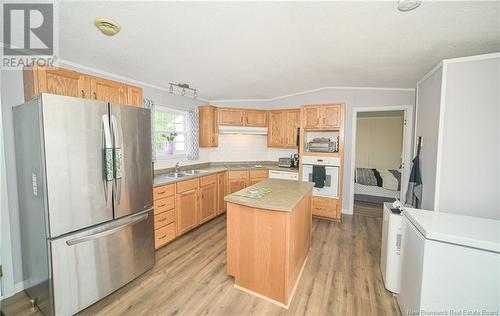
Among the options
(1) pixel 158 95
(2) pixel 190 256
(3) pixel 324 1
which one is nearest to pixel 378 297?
Answer: (2) pixel 190 256

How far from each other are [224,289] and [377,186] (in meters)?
4.57

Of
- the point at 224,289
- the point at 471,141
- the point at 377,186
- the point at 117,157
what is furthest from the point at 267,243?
the point at 377,186

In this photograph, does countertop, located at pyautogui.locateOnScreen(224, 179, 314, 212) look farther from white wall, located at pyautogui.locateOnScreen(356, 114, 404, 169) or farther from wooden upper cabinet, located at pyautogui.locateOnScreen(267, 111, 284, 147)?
white wall, located at pyautogui.locateOnScreen(356, 114, 404, 169)

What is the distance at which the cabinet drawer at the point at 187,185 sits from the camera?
9.73ft

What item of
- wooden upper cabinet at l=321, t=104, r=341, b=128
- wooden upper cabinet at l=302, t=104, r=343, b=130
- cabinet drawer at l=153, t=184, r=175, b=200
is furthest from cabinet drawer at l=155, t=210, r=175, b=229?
wooden upper cabinet at l=321, t=104, r=341, b=128

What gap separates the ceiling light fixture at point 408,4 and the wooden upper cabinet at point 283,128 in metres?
2.88

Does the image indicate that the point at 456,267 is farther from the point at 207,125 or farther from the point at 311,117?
the point at 207,125

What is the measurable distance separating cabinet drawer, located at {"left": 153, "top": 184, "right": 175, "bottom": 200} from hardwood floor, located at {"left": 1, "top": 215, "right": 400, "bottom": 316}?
2.44 feet

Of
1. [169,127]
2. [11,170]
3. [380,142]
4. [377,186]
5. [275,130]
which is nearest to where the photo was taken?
[11,170]

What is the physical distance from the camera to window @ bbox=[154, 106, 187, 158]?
354cm

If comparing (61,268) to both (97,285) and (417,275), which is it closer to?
(97,285)

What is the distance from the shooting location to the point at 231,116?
14.5 feet

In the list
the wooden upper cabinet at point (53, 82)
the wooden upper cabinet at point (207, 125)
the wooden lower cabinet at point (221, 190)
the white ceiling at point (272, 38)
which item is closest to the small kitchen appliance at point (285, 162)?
the wooden lower cabinet at point (221, 190)

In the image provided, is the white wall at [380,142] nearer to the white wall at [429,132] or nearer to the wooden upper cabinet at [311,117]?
the wooden upper cabinet at [311,117]
